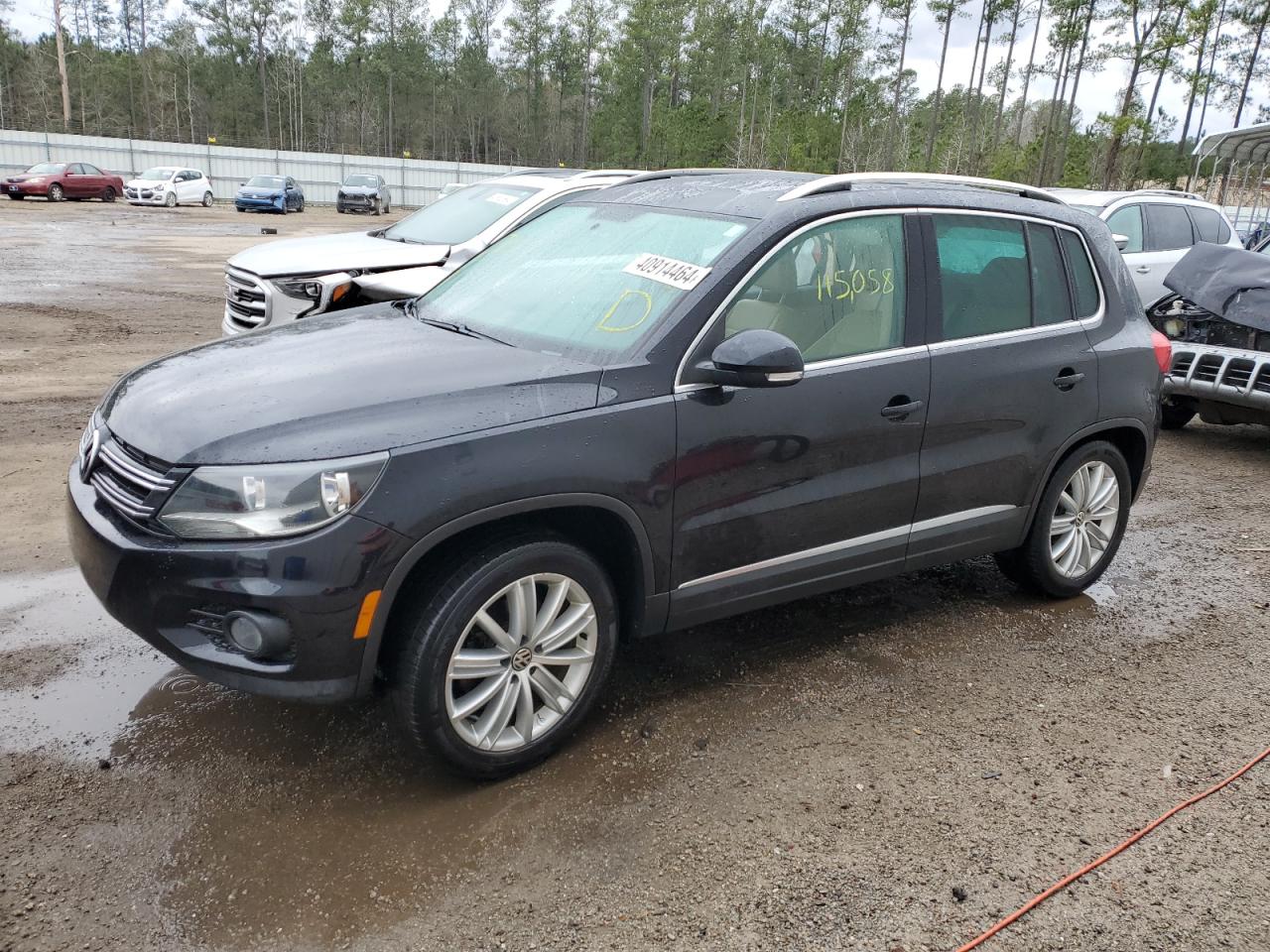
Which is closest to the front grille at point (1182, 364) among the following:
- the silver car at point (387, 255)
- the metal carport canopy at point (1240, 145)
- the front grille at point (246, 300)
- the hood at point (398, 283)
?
the silver car at point (387, 255)

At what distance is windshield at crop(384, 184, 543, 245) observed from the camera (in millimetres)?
8617

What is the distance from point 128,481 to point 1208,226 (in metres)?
11.7

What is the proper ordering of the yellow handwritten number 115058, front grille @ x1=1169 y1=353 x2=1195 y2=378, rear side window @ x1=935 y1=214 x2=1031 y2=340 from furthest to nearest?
front grille @ x1=1169 y1=353 x2=1195 y2=378, rear side window @ x1=935 y1=214 x2=1031 y2=340, the yellow handwritten number 115058

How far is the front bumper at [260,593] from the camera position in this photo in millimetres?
2695

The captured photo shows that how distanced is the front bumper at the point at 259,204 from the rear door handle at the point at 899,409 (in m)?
36.0

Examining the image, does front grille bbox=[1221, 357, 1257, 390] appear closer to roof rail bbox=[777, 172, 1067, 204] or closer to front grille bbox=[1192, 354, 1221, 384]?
front grille bbox=[1192, 354, 1221, 384]

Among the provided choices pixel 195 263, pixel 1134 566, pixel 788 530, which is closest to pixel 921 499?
pixel 788 530

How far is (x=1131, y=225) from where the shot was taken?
10.7 m

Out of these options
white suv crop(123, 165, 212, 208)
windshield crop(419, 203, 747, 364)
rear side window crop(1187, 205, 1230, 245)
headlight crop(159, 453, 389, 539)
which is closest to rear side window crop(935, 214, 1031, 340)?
windshield crop(419, 203, 747, 364)

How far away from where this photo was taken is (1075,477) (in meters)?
4.62

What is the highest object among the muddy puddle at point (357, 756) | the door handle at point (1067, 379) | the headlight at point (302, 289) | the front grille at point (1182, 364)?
the door handle at point (1067, 379)

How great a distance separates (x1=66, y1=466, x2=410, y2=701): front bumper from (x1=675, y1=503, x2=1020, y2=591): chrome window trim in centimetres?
114

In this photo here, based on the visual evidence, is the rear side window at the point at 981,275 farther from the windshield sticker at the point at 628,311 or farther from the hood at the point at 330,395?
the hood at the point at 330,395

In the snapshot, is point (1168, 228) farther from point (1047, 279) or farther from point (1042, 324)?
point (1042, 324)
